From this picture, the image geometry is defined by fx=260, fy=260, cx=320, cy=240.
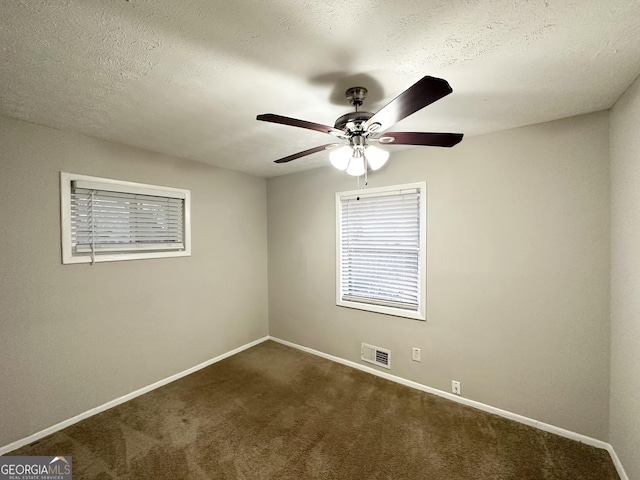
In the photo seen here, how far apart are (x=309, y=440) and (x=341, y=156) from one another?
204 cm

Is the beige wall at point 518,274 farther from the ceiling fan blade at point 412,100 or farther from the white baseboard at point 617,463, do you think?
the ceiling fan blade at point 412,100

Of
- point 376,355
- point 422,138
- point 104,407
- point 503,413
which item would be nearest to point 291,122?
point 422,138

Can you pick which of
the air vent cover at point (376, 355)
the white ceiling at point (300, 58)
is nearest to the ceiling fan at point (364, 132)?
the white ceiling at point (300, 58)

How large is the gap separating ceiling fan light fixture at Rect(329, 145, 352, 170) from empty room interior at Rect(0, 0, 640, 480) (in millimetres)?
20

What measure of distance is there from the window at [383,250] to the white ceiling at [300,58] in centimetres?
91

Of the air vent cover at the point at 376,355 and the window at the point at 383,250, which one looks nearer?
the window at the point at 383,250

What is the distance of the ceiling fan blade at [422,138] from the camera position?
1443mm

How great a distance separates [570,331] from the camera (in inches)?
75.5

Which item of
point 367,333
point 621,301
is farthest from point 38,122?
point 621,301

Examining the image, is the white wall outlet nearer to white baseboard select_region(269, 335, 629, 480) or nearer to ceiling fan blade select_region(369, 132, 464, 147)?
white baseboard select_region(269, 335, 629, 480)

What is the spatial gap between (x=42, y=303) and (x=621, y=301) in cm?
406

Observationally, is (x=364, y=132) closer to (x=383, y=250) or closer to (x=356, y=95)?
(x=356, y=95)

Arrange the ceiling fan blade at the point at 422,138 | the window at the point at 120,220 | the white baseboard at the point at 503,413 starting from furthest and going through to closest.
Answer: the window at the point at 120,220, the white baseboard at the point at 503,413, the ceiling fan blade at the point at 422,138

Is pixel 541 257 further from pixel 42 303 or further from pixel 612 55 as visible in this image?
pixel 42 303
